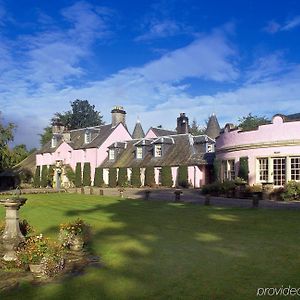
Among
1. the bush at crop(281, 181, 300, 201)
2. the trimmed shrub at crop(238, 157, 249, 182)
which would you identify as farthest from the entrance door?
the trimmed shrub at crop(238, 157, 249, 182)

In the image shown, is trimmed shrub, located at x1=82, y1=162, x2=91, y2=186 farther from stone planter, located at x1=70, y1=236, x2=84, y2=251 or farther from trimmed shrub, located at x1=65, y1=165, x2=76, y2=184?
stone planter, located at x1=70, y1=236, x2=84, y2=251

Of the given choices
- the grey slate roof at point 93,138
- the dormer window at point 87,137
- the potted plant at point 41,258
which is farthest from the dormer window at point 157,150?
the potted plant at point 41,258

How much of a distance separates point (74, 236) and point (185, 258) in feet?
11.9

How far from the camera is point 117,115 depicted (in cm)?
5281

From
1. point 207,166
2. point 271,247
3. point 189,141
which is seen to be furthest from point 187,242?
point 189,141

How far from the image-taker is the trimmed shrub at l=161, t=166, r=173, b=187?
41.8 m

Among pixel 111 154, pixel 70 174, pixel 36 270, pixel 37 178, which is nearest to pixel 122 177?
pixel 111 154

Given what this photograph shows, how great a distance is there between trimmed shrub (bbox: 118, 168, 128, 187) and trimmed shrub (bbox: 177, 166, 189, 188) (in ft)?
26.6

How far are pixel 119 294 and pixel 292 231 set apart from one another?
7.75 metres

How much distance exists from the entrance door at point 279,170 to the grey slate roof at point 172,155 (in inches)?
437

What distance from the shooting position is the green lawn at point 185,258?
24.6 feet

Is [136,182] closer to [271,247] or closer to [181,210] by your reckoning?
[181,210]

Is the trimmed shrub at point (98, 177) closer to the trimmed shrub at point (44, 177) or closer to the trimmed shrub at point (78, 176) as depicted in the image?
the trimmed shrub at point (78, 176)

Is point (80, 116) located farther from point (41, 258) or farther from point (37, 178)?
point (41, 258)
